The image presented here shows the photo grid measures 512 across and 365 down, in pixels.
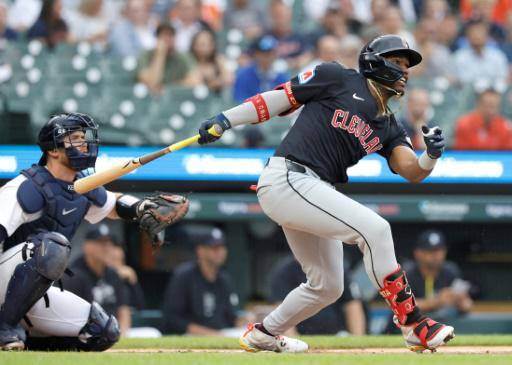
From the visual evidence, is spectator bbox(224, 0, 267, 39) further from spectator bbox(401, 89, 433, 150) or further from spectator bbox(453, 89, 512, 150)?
spectator bbox(453, 89, 512, 150)

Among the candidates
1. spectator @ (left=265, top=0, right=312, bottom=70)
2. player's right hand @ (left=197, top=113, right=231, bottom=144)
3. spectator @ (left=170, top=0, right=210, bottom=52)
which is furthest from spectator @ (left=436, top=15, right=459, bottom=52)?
player's right hand @ (left=197, top=113, right=231, bottom=144)

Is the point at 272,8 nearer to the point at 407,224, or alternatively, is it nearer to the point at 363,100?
the point at 407,224

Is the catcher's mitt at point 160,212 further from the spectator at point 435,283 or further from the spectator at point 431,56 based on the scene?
the spectator at point 431,56

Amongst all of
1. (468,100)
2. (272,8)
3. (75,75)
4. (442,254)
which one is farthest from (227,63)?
(442,254)

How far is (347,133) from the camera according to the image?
539cm

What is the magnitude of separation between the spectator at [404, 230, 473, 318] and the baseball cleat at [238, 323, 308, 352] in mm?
3094

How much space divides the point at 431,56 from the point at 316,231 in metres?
6.59

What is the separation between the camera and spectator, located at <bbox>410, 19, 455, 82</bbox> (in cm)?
1131

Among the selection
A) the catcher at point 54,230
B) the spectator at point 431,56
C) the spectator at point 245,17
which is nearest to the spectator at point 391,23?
the spectator at point 431,56

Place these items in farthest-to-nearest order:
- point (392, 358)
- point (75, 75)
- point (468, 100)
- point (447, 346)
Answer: point (468, 100) < point (75, 75) < point (447, 346) < point (392, 358)

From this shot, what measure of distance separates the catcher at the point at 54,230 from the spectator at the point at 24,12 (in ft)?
17.6

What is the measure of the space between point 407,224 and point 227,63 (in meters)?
2.68

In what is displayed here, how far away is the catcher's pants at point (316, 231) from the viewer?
5.14 metres

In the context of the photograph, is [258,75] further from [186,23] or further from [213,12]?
[213,12]
